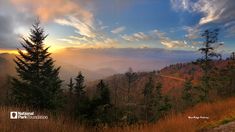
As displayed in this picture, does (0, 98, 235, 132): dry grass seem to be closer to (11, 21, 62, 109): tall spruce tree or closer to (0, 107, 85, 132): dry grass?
(0, 107, 85, 132): dry grass

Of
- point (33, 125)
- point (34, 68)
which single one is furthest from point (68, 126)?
point (34, 68)

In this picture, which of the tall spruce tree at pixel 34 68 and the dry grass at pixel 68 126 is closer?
the dry grass at pixel 68 126

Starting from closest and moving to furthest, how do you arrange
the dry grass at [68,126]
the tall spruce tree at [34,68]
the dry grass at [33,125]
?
the dry grass at [33,125] → the dry grass at [68,126] → the tall spruce tree at [34,68]

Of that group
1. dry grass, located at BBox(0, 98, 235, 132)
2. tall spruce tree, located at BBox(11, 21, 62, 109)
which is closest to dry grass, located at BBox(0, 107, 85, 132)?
dry grass, located at BBox(0, 98, 235, 132)

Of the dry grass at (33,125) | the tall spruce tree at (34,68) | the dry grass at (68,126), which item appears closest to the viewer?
the dry grass at (33,125)

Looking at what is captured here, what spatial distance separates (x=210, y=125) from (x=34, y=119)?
5.26 m

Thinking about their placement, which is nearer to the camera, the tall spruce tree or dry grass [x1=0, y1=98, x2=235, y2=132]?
dry grass [x1=0, y1=98, x2=235, y2=132]

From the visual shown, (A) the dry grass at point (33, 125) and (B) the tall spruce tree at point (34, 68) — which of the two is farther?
(B) the tall spruce tree at point (34, 68)

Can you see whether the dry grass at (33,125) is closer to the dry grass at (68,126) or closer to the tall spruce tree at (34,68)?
the dry grass at (68,126)

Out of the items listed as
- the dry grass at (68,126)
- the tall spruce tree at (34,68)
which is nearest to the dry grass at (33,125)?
the dry grass at (68,126)

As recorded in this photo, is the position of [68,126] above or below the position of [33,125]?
below

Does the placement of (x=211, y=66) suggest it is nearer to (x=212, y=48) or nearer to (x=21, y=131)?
(x=212, y=48)

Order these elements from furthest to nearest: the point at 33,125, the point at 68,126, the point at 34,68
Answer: the point at 34,68 < the point at 68,126 < the point at 33,125

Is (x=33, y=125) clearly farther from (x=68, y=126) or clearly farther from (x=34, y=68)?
(x=34, y=68)
